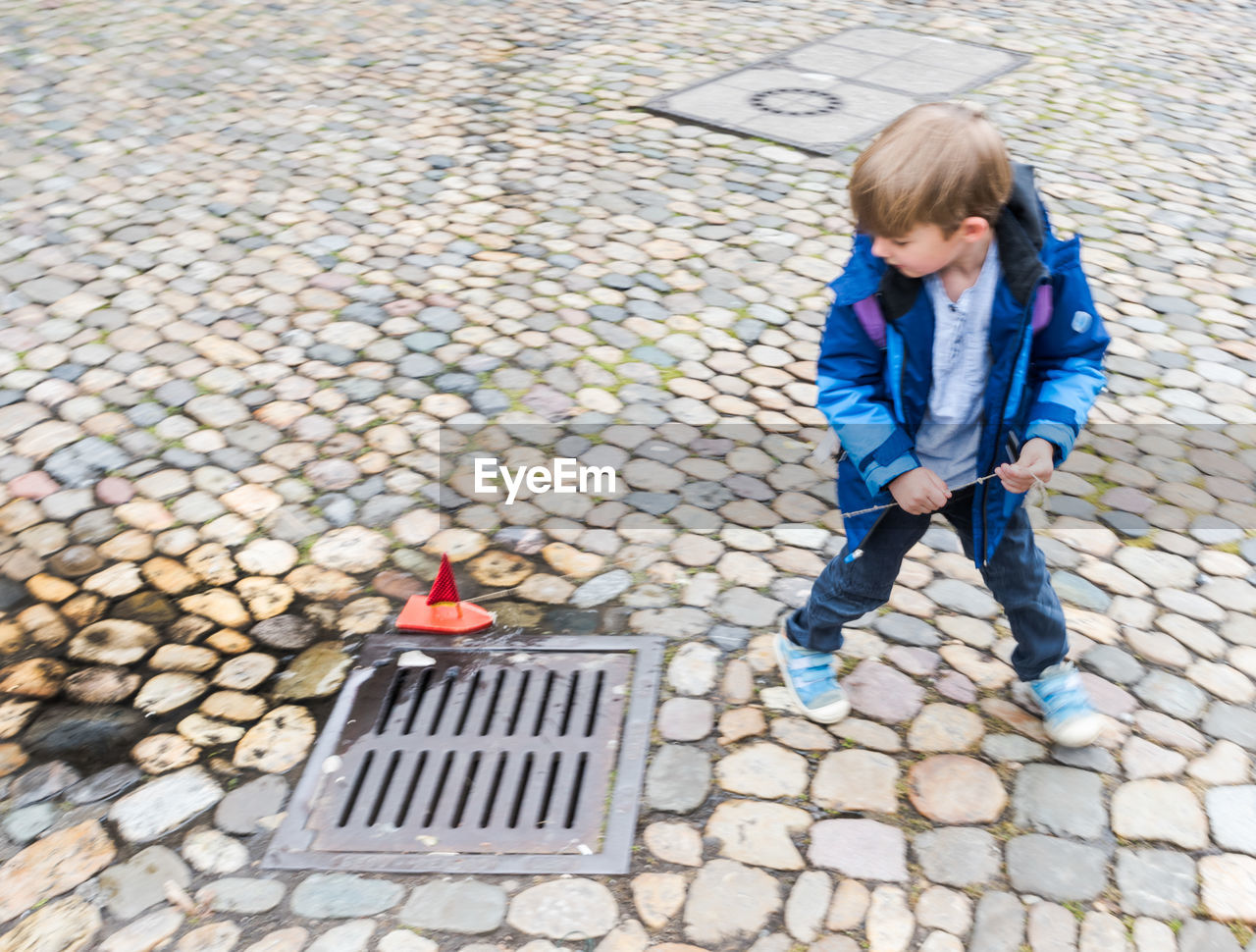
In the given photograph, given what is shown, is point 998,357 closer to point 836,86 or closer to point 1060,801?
point 1060,801

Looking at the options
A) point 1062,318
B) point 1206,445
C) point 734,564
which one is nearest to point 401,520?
point 734,564

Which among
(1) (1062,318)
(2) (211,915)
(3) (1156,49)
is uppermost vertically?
(1) (1062,318)

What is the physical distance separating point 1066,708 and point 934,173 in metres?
1.31

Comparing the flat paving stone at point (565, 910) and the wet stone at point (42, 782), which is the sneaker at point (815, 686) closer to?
the flat paving stone at point (565, 910)

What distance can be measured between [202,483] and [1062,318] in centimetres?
251

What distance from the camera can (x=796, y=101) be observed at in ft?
21.1

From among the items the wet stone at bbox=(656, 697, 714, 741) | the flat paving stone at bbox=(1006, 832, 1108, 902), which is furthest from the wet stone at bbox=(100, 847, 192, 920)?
the flat paving stone at bbox=(1006, 832, 1108, 902)

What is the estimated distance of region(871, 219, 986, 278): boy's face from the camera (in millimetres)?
2025

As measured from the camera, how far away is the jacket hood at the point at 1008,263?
2.11 meters

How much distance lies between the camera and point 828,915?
2223mm

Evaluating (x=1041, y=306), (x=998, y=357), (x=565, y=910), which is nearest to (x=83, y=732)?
(x=565, y=910)

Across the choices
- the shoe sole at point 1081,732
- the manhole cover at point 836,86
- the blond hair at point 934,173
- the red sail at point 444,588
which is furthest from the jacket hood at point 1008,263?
the manhole cover at point 836,86

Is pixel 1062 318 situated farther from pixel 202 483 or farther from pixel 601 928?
pixel 202 483

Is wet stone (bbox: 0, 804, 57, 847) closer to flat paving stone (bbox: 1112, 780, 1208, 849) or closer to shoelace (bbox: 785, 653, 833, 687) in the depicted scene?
shoelace (bbox: 785, 653, 833, 687)
